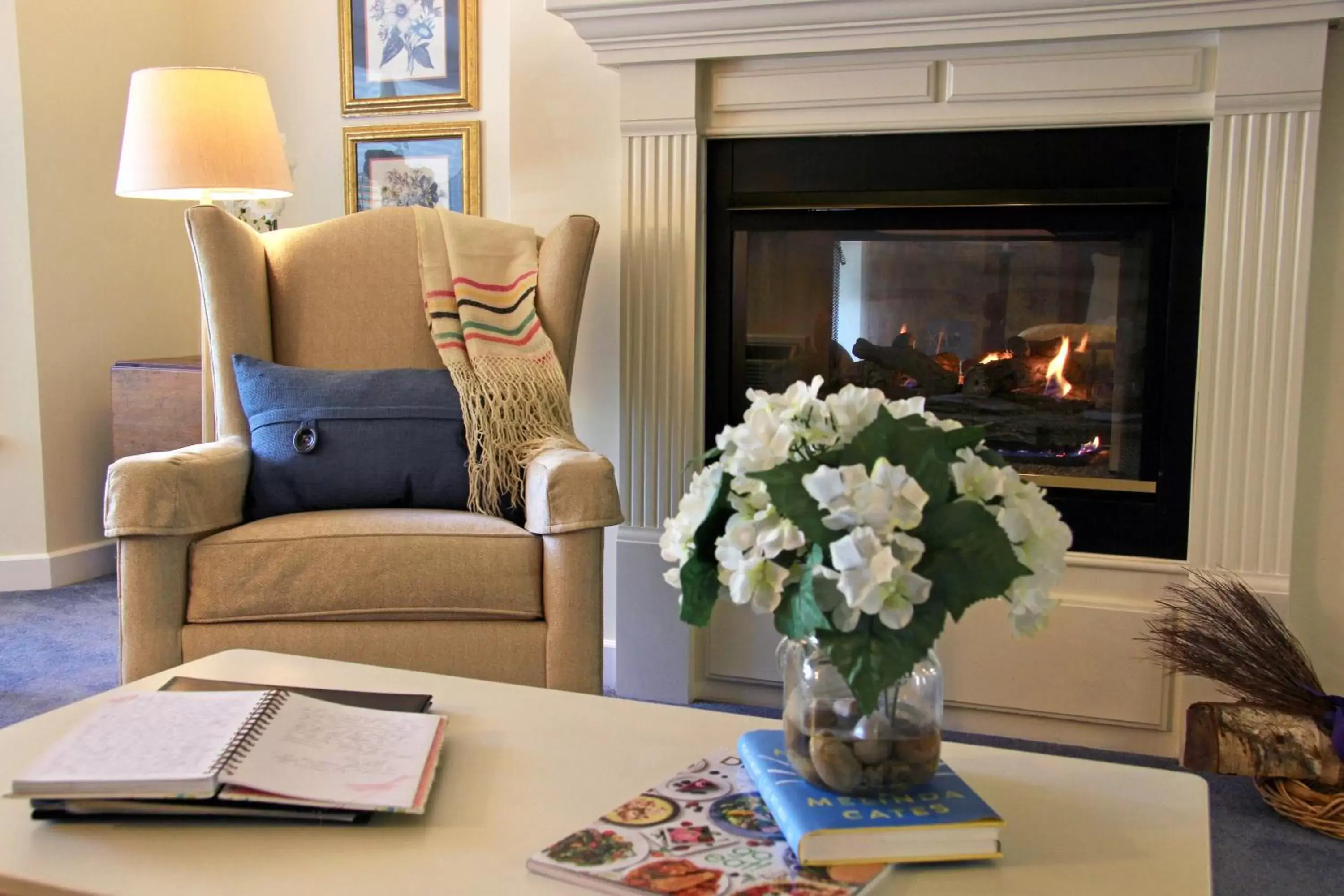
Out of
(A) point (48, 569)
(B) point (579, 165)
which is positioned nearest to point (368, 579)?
(B) point (579, 165)

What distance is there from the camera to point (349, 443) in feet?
7.55

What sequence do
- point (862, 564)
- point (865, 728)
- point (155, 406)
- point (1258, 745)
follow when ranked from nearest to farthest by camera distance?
point (862, 564) < point (865, 728) < point (1258, 745) < point (155, 406)

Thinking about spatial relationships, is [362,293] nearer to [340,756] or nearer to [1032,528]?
[340,756]

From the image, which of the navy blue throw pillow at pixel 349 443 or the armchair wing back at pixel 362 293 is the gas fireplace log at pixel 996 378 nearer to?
the armchair wing back at pixel 362 293

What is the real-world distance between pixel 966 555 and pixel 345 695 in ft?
2.47

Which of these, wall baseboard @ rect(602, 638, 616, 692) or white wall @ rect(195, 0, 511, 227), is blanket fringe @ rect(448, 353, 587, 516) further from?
white wall @ rect(195, 0, 511, 227)

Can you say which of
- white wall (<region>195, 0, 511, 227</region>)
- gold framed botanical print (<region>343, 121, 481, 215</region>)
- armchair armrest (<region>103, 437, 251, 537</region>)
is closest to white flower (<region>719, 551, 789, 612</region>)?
armchair armrest (<region>103, 437, 251, 537</region>)

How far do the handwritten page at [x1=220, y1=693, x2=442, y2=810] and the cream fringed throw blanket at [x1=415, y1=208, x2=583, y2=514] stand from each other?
106 centimetres

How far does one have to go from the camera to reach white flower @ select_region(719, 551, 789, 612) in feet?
3.16

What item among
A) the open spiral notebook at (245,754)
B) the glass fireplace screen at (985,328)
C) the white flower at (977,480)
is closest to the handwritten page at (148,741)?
the open spiral notebook at (245,754)

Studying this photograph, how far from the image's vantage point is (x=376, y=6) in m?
3.87

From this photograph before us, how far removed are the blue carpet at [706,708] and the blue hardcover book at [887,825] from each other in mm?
746

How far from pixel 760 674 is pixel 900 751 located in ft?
5.51

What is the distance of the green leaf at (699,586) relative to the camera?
1.04 meters
